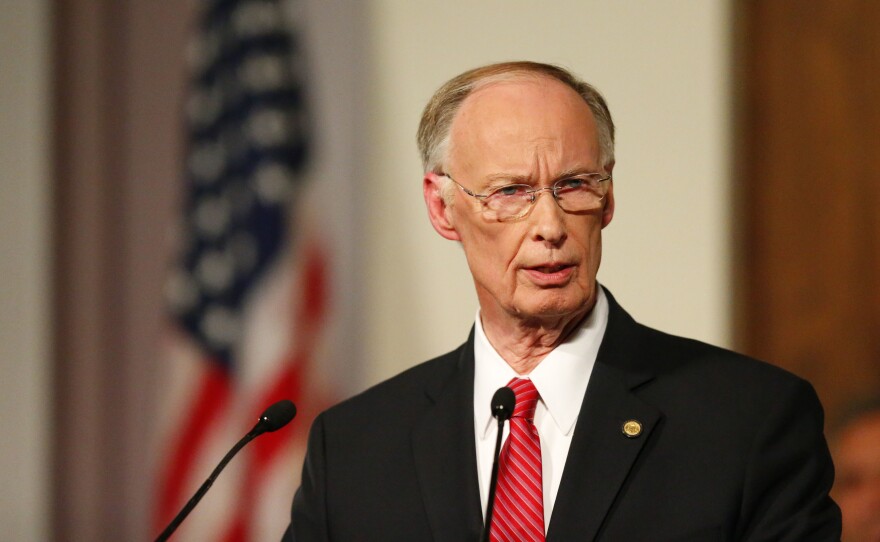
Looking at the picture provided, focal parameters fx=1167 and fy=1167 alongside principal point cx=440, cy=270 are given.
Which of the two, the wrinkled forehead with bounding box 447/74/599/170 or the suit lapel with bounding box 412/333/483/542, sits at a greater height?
the wrinkled forehead with bounding box 447/74/599/170

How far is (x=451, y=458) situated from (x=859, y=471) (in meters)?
1.93

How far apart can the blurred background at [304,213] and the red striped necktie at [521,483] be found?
203 cm

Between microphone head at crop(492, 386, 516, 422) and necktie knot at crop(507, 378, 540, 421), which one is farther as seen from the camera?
necktie knot at crop(507, 378, 540, 421)

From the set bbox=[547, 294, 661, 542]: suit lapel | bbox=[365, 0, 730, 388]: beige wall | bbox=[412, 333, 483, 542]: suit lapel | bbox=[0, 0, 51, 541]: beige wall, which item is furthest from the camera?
bbox=[0, 0, 51, 541]: beige wall

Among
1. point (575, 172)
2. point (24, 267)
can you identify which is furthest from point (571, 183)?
point (24, 267)

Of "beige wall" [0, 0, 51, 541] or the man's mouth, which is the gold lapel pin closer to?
the man's mouth

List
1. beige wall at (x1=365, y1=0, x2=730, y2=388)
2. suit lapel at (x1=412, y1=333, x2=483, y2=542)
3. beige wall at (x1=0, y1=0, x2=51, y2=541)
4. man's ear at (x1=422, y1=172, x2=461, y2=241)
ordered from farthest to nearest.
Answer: beige wall at (x1=0, y1=0, x2=51, y2=541), beige wall at (x1=365, y1=0, x2=730, y2=388), man's ear at (x1=422, y1=172, x2=461, y2=241), suit lapel at (x1=412, y1=333, x2=483, y2=542)

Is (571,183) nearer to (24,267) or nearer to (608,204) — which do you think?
(608,204)

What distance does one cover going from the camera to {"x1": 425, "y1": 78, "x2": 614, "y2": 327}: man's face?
2062 mm

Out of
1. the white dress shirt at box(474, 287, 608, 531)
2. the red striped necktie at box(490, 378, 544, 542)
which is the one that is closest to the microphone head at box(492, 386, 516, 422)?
the red striped necktie at box(490, 378, 544, 542)

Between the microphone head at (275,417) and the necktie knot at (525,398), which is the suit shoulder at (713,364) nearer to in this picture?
the necktie knot at (525,398)

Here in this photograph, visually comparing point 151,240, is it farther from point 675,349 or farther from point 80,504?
point 675,349

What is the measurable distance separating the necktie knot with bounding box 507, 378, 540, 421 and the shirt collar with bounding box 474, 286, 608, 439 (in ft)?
0.04

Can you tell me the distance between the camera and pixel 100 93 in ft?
14.9
